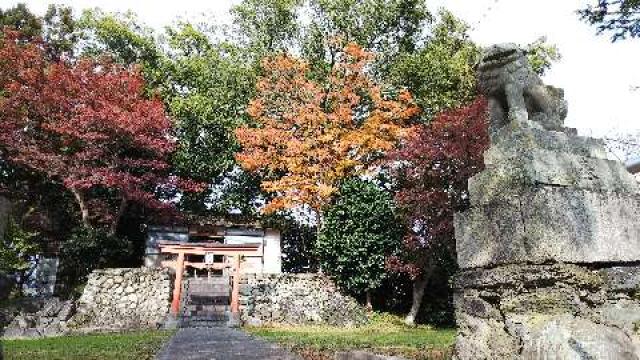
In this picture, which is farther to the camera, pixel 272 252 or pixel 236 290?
pixel 272 252

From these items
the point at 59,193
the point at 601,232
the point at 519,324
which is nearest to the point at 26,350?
the point at 519,324

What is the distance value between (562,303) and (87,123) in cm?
1802

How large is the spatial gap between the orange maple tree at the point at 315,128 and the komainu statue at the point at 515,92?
14.3 m

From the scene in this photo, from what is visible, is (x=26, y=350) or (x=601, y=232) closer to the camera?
(x=601, y=232)

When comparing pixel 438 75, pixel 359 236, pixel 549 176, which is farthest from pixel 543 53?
pixel 549 176

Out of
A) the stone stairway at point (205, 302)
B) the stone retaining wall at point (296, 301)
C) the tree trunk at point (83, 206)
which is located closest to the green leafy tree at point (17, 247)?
the tree trunk at point (83, 206)

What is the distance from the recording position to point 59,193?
2028 centimetres

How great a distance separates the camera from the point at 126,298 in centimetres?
1672

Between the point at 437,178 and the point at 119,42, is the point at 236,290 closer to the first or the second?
the point at 437,178

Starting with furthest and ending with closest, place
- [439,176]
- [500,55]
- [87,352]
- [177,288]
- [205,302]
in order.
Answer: [205,302] < [177,288] < [439,176] < [87,352] < [500,55]

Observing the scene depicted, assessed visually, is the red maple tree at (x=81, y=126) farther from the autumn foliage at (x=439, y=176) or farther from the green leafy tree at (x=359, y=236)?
the autumn foliage at (x=439, y=176)

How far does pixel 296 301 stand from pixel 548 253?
51.2ft

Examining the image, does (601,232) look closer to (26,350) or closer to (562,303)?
(562,303)

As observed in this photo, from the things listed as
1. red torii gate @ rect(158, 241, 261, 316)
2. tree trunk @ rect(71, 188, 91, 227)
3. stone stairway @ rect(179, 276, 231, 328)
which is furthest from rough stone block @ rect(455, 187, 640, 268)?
tree trunk @ rect(71, 188, 91, 227)
